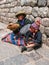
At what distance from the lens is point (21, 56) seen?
3.28 m

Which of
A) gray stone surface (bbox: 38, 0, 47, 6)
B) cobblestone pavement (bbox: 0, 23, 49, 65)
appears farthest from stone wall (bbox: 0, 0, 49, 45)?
cobblestone pavement (bbox: 0, 23, 49, 65)

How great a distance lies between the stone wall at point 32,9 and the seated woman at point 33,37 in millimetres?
184

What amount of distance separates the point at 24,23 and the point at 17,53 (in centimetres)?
106

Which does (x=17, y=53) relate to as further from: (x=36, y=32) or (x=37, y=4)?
(x=37, y=4)

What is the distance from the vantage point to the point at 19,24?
427 centimetres

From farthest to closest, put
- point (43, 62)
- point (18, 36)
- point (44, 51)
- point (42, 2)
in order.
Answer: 1. point (18, 36)
2. point (42, 2)
3. point (44, 51)
4. point (43, 62)


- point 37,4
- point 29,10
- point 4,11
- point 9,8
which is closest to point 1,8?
point 4,11

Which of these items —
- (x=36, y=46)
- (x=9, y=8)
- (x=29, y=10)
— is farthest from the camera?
(x=9, y=8)

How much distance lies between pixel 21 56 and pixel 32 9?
5.02 feet

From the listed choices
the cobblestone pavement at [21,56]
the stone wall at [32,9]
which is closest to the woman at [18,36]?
the cobblestone pavement at [21,56]

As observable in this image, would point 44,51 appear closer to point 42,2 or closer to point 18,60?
point 18,60

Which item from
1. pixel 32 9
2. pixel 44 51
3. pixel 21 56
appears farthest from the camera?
pixel 32 9

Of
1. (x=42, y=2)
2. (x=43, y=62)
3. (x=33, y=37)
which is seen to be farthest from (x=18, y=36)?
(x=43, y=62)

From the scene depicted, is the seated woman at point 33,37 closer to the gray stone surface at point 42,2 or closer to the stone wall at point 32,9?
the stone wall at point 32,9
